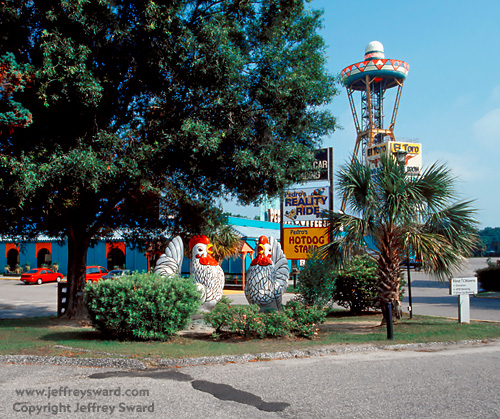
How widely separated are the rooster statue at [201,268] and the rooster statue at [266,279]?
787mm

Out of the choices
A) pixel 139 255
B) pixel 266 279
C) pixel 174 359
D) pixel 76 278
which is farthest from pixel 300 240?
pixel 139 255

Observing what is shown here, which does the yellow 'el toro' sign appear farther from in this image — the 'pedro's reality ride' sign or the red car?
the red car

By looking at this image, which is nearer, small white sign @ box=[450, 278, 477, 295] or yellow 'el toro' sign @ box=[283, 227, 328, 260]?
small white sign @ box=[450, 278, 477, 295]

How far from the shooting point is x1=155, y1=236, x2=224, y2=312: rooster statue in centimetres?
1135

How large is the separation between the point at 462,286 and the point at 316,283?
4.26 metres

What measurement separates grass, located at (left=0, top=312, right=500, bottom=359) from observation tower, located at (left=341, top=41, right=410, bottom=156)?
55348mm

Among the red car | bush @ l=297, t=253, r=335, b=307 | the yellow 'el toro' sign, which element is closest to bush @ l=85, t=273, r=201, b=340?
bush @ l=297, t=253, r=335, b=307

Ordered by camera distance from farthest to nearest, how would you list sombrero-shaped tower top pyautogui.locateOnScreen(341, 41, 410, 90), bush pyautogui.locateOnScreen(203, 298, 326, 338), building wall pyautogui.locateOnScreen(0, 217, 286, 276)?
sombrero-shaped tower top pyautogui.locateOnScreen(341, 41, 410, 90), building wall pyautogui.locateOnScreen(0, 217, 286, 276), bush pyautogui.locateOnScreen(203, 298, 326, 338)

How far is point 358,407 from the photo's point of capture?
5371 millimetres

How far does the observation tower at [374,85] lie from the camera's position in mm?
65938

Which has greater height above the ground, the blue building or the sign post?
the blue building

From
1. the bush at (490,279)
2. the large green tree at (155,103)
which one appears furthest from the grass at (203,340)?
the bush at (490,279)

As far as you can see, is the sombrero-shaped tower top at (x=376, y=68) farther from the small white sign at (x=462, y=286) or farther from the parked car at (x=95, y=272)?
the small white sign at (x=462, y=286)

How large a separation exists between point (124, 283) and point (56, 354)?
5.78 feet
